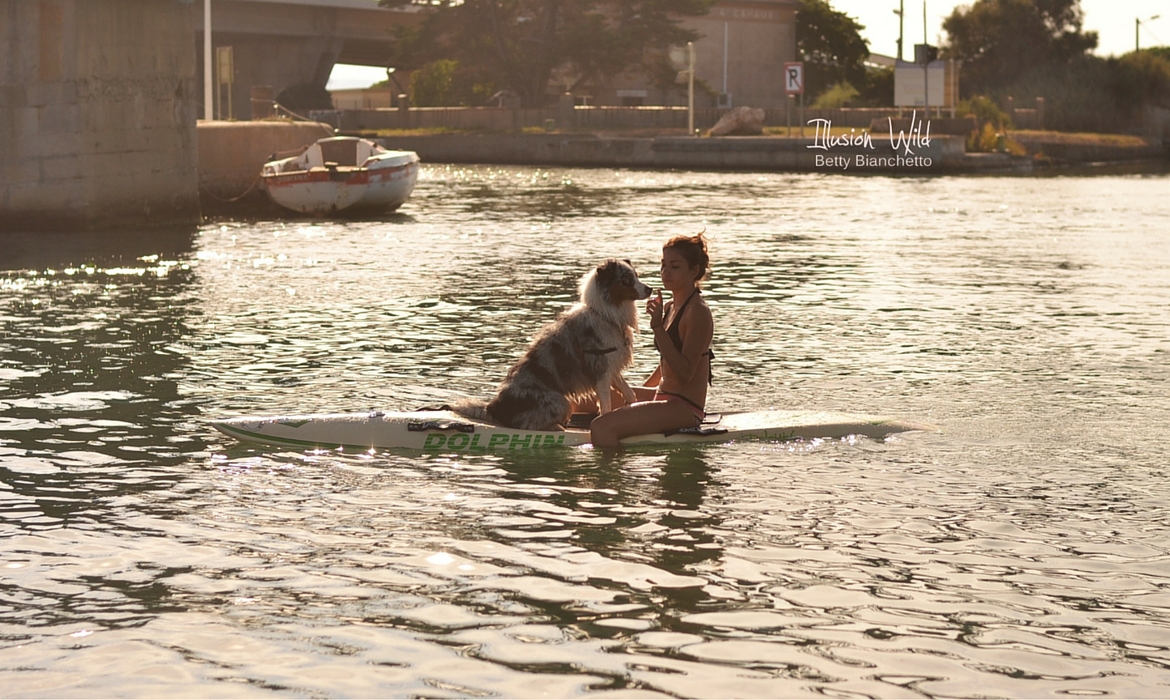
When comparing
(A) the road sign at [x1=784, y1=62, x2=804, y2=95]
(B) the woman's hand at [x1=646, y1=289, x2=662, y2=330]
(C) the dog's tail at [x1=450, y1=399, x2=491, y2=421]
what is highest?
(A) the road sign at [x1=784, y1=62, x2=804, y2=95]

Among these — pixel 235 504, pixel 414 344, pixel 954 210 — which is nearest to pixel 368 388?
pixel 414 344

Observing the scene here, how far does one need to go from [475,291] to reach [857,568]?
48.0 feet

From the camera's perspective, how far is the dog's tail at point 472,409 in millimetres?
11305

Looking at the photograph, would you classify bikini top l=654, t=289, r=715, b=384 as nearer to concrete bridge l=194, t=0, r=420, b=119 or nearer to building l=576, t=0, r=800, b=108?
concrete bridge l=194, t=0, r=420, b=119

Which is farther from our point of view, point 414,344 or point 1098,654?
point 414,344

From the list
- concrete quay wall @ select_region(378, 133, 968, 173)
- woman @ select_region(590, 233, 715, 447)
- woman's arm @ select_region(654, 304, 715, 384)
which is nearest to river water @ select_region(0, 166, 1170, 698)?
woman @ select_region(590, 233, 715, 447)

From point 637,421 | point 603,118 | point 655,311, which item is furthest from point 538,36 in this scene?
point 655,311

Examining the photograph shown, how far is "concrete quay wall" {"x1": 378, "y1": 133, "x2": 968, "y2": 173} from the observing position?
64.2m

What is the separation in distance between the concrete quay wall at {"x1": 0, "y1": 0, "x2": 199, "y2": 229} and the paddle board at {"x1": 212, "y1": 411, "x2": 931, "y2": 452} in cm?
2153

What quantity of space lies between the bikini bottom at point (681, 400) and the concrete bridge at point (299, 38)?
272ft

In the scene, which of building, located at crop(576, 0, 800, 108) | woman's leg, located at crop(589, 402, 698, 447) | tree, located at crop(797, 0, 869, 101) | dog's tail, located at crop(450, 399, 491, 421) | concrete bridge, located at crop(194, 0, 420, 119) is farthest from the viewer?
building, located at crop(576, 0, 800, 108)

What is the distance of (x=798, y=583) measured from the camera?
26.0 feet

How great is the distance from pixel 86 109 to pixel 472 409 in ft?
74.1

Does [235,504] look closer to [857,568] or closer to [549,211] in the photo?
[857,568]
